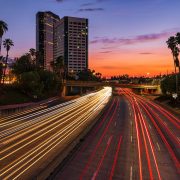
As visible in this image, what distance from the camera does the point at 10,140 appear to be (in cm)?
4662

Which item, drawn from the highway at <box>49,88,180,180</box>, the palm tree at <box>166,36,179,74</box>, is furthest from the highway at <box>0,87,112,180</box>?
the palm tree at <box>166,36,179,74</box>

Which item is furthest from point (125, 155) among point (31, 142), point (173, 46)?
point (173, 46)

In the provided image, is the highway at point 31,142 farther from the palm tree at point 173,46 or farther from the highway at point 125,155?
the palm tree at point 173,46

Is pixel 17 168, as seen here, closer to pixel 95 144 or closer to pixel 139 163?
pixel 139 163

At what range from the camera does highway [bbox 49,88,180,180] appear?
32062 mm

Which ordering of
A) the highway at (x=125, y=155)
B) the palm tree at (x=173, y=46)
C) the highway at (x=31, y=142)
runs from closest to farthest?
the highway at (x=125, y=155), the highway at (x=31, y=142), the palm tree at (x=173, y=46)

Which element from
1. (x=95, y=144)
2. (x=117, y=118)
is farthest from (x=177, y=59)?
(x=95, y=144)

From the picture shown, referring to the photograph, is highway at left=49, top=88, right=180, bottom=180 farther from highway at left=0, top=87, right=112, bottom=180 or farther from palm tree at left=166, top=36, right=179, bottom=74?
palm tree at left=166, top=36, right=179, bottom=74

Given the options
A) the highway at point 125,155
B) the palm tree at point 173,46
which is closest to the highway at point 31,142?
the highway at point 125,155

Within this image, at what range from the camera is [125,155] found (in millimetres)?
40094

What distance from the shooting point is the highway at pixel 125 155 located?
105 ft

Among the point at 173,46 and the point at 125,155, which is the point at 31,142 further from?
the point at 173,46

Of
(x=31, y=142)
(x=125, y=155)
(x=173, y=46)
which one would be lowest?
(x=125, y=155)

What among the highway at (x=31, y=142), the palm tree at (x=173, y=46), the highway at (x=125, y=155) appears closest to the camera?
the highway at (x=125, y=155)
